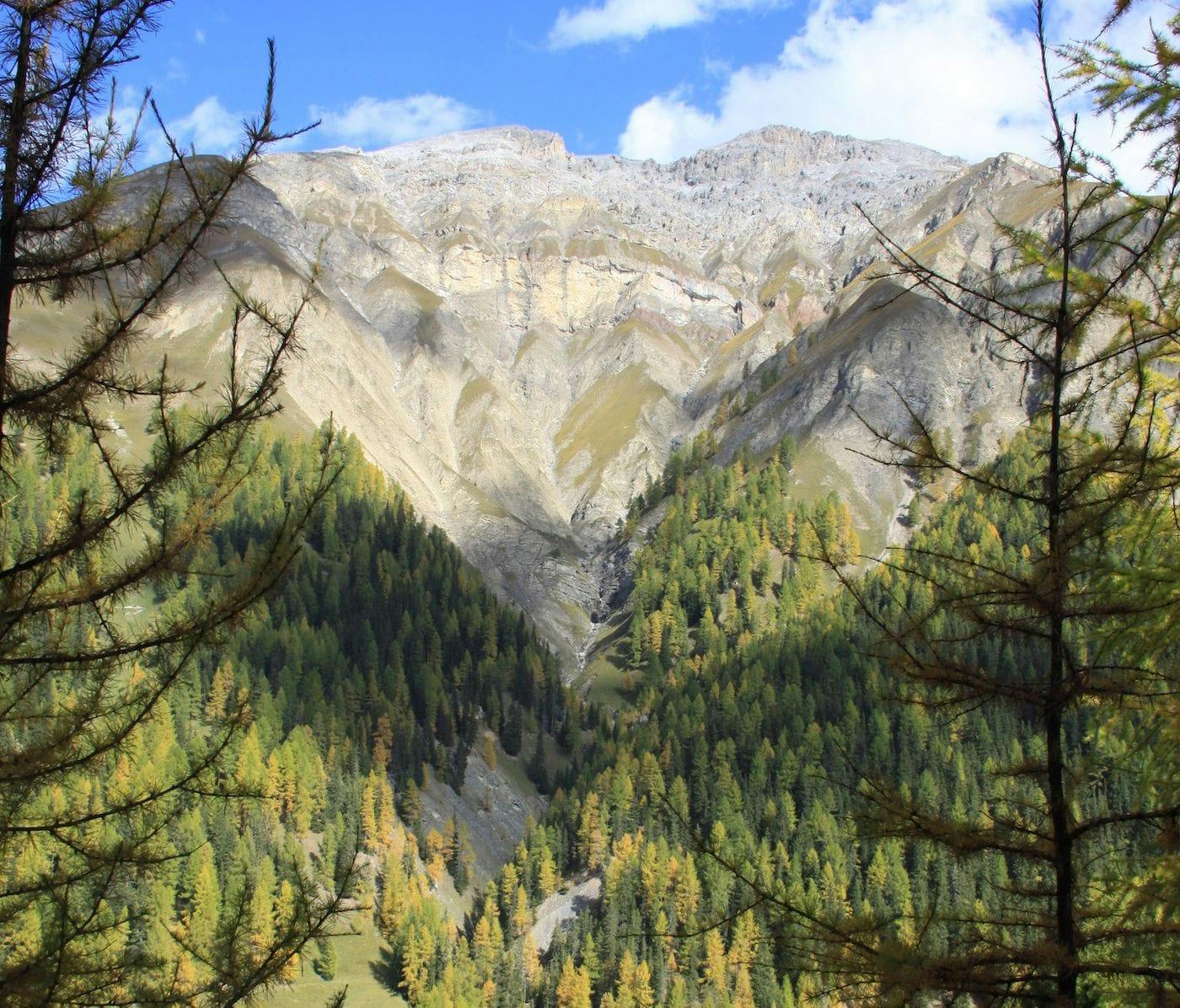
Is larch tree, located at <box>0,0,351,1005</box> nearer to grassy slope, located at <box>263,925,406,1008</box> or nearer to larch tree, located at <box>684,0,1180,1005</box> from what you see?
larch tree, located at <box>684,0,1180,1005</box>

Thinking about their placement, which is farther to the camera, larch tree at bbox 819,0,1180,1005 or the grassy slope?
the grassy slope

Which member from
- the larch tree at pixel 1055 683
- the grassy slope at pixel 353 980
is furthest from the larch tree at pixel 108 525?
the grassy slope at pixel 353 980

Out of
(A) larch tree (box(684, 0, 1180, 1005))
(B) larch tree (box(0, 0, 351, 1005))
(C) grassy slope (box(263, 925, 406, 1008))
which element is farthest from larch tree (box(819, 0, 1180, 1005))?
(C) grassy slope (box(263, 925, 406, 1008))

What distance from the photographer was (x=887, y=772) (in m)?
121

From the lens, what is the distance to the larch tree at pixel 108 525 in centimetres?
948

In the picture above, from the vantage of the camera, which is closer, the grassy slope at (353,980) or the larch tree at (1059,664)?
the larch tree at (1059,664)

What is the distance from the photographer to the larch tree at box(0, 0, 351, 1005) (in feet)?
31.1

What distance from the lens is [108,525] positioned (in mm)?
9719

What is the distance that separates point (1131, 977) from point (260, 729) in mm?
104145

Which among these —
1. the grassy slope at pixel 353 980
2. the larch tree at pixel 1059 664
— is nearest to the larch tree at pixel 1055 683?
the larch tree at pixel 1059 664

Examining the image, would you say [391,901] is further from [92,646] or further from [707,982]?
[92,646]

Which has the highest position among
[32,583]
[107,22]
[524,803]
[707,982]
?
[524,803]

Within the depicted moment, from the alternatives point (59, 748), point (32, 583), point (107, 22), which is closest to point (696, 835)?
point (59, 748)

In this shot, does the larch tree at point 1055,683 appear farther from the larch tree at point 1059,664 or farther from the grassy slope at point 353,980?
the grassy slope at point 353,980
